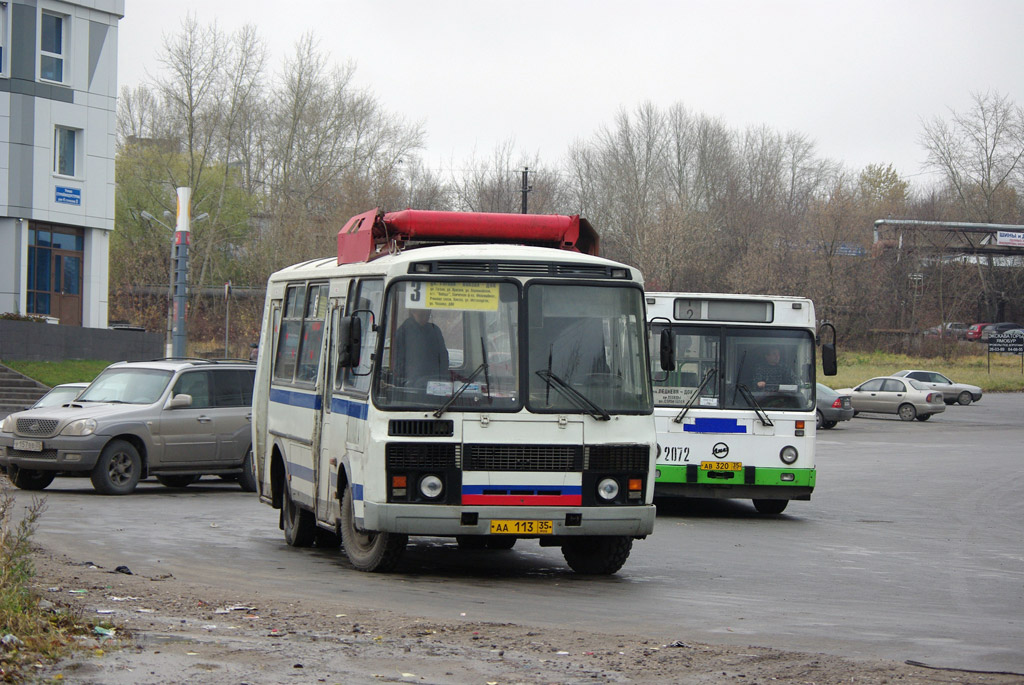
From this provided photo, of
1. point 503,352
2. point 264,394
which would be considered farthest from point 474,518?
point 264,394

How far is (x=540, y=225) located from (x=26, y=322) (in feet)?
117

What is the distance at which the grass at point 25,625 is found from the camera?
5855 mm

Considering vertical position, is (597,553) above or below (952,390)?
below

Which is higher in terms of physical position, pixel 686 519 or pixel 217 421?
pixel 217 421

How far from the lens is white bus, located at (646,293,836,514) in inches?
653

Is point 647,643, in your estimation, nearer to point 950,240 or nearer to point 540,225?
point 540,225

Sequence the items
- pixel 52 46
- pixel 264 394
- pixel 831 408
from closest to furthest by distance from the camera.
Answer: pixel 264 394 → pixel 831 408 → pixel 52 46

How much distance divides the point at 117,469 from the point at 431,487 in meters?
9.12

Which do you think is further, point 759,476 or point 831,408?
point 831,408

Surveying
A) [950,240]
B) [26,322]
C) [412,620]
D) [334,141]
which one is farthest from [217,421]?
[950,240]

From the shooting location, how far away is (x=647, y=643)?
24.5 ft

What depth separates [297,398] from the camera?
12086mm

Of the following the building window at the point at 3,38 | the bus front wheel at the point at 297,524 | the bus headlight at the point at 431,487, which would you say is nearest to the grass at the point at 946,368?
the building window at the point at 3,38

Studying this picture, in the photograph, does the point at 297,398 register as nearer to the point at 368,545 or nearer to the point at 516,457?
the point at 368,545
